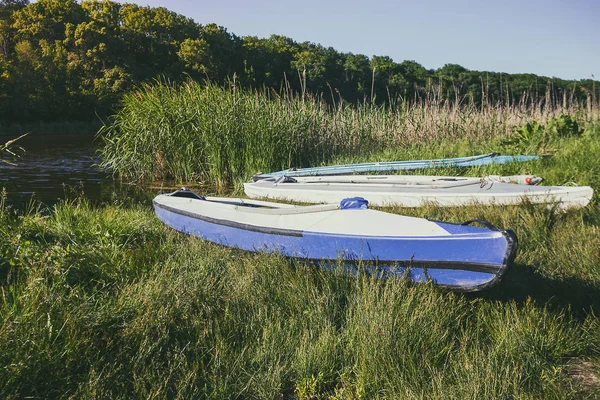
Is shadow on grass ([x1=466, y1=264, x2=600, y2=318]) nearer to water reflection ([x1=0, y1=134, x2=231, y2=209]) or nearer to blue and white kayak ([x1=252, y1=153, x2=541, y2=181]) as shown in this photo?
blue and white kayak ([x1=252, y1=153, x2=541, y2=181])

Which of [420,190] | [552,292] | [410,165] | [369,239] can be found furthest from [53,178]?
[552,292]

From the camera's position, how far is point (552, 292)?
3338mm

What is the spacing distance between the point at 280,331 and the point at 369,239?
3.24 feet

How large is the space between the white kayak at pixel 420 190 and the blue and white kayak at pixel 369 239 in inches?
86.1

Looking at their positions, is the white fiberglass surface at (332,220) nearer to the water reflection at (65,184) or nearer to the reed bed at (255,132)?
the water reflection at (65,184)

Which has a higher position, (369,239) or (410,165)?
(410,165)

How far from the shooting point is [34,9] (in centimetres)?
3947

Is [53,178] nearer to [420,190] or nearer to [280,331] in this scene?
[420,190]

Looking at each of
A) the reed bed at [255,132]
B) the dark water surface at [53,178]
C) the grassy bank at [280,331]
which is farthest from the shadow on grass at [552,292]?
the reed bed at [255,132]

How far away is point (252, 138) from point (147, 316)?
6729 millimetres

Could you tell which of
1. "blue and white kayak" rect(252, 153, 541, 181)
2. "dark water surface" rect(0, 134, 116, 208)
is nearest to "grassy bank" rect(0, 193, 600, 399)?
"dark water surface" rect(0, 134, 116, 208)

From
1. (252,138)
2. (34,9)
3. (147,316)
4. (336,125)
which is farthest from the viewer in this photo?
(34,9)

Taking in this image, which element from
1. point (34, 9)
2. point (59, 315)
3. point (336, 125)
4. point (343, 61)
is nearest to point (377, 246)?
point (59, 315)

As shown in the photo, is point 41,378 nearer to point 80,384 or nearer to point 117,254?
point 80,384
